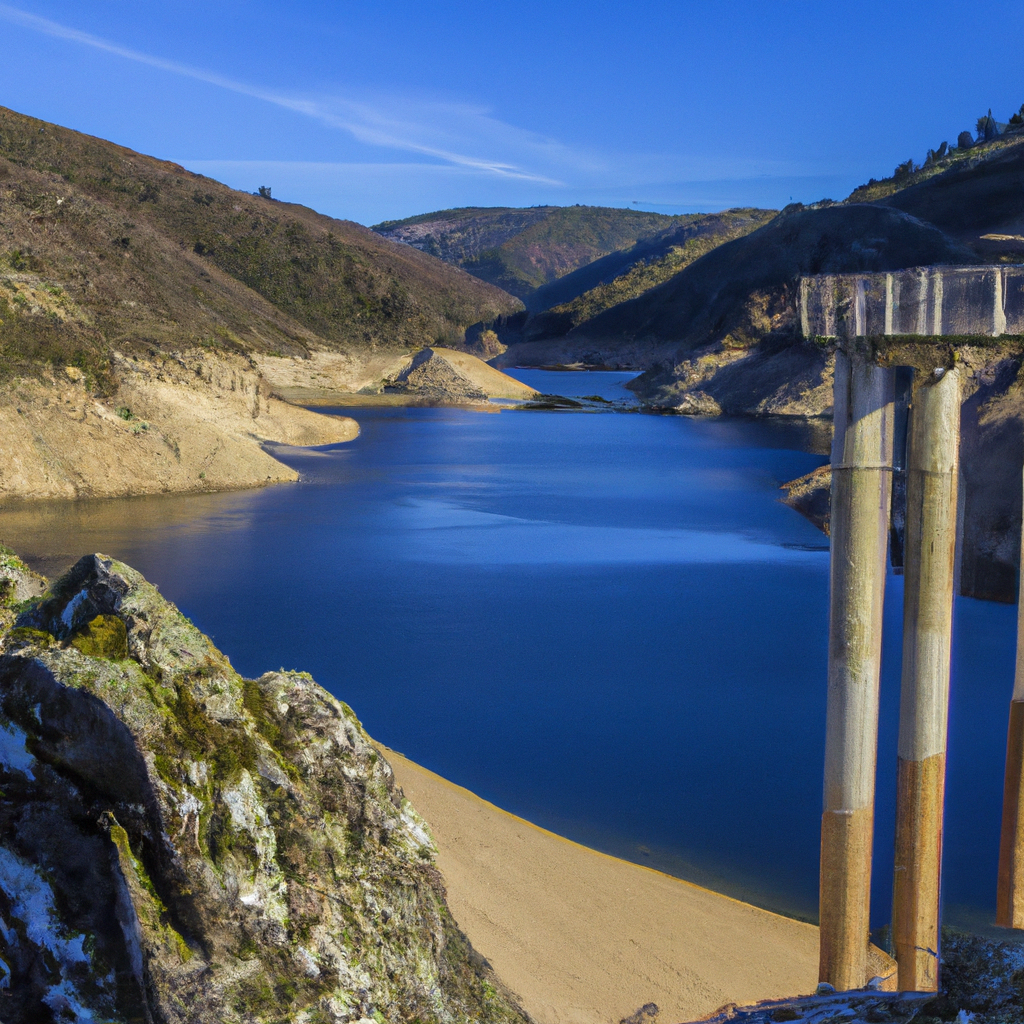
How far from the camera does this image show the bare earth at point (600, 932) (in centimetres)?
480

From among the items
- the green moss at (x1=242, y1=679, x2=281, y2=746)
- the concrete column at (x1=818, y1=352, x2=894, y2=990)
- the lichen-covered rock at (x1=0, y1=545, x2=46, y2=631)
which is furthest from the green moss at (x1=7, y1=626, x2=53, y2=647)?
the concrete column at (x1=818, y1=352, x2=894, y2=990)

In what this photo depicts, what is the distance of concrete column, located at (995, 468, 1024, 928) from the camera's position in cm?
478

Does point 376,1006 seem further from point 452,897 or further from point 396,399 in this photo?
point 396,399

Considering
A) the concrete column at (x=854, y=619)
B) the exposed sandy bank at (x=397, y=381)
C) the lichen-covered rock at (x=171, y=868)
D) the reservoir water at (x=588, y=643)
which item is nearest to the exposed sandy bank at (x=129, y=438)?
the reservoir water at (x=588, y=643)

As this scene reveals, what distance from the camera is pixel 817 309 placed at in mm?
4070

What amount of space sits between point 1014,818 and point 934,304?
8.52ft

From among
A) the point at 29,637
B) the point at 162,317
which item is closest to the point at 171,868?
the point at 29,637

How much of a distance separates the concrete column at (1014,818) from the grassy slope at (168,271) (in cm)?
1955

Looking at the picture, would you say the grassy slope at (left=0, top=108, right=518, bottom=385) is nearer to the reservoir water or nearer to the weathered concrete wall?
the reservoir water

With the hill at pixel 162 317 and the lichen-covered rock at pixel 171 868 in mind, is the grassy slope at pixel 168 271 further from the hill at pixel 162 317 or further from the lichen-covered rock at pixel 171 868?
the lichen-covered rock at pixel 171 868

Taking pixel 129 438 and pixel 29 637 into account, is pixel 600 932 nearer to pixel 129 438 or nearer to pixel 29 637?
pixel 29 637

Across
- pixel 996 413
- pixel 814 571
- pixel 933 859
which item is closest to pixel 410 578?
pixel 814 571

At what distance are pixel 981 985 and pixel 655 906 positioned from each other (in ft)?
10.2

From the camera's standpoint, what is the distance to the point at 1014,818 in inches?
190
